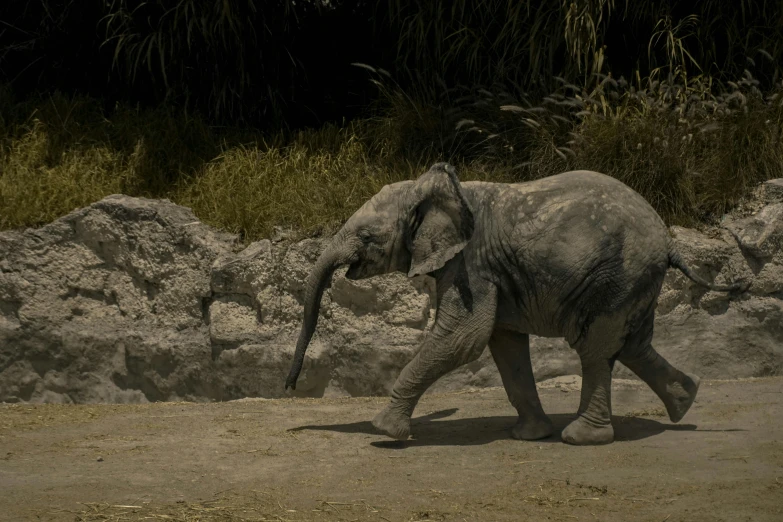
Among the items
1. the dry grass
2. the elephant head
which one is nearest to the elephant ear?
the elephant head

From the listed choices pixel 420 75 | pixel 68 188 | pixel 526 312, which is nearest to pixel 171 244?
pixel 68 188


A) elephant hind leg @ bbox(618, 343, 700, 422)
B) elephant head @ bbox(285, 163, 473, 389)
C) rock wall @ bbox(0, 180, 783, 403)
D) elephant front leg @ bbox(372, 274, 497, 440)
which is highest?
elephant head @ bbox(285, 163, 473, 389)

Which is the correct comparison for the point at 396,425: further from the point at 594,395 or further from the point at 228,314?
the point at 228,314

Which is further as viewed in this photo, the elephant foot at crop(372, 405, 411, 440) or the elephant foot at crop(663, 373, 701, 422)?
the elephant foot at crop(663, 373, 701, 422)

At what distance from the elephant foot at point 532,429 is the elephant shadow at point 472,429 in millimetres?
37

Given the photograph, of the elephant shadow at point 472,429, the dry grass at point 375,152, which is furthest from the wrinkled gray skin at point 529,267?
the dry grass at point 375,152

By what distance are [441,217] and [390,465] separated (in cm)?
122

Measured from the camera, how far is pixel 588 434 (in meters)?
5.72

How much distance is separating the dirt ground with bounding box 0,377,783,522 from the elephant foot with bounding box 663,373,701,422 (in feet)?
0.44

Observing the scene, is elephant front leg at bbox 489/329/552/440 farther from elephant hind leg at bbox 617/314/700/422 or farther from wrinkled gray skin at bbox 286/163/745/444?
elephant hind leg at bbox 617/314/700/422

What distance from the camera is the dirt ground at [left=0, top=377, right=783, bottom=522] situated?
15.6 feet

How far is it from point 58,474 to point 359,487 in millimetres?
1465

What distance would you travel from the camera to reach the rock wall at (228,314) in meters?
7.70

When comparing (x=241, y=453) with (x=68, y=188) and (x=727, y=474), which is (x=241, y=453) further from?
(x=68, y=188)
